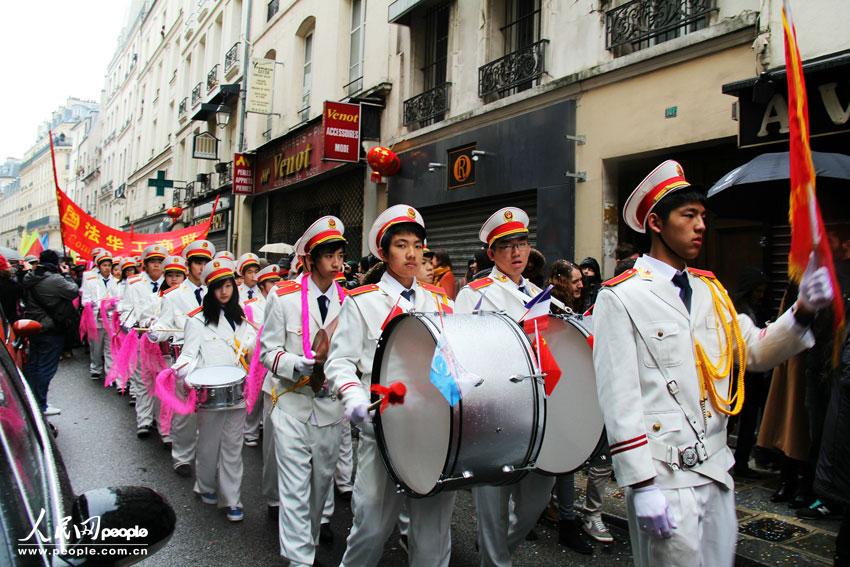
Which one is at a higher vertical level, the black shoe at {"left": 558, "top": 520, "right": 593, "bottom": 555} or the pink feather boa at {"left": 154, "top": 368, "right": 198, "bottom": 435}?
the pink feather boa at {"left": 154, "top": 368, "right": 198, "bottom": 435}

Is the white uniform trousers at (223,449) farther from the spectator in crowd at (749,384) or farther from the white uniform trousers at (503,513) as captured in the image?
the spectator in crowd at (749,384)

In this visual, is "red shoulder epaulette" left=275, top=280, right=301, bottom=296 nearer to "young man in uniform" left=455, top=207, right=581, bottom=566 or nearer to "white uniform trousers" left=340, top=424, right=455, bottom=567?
"young man in uniform" left=455, top=207, right=581, bottom=566

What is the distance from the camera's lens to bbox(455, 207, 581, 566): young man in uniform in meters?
3.81

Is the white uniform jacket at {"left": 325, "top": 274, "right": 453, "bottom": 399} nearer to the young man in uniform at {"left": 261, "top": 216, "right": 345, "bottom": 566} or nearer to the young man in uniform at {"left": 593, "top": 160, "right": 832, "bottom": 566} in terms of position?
the young man in uniform at {"left": 261, "top": 216, "right": 345, "bottom": 566}

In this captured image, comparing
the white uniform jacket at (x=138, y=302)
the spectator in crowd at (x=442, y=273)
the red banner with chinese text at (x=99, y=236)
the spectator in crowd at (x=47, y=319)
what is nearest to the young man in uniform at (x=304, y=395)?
the spectator in crowd at (x=442, y=273)

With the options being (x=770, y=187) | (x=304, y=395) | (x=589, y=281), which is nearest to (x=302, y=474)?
(x=304, y=395)

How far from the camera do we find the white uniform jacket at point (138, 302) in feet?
29.0

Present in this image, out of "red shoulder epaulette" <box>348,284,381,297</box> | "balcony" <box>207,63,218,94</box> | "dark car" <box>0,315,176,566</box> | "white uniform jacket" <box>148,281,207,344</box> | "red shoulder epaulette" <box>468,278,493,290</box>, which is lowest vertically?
"dark car" <box>0,315,176,566</box>

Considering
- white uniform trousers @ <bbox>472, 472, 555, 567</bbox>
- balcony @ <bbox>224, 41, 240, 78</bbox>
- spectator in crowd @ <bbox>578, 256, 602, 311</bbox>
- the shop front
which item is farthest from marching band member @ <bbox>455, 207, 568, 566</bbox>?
balcony @ <bbox>224, 41, 240, 78</bbox>

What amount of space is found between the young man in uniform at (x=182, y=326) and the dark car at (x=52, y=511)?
13.2ft

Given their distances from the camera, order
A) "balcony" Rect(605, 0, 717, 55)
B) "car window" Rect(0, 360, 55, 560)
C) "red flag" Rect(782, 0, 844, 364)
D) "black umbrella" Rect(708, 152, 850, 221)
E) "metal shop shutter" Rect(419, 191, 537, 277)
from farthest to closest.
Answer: "metal shop shutter" Rect(419, 191, 537, 277) → "balcony" Rect(605, 0, 717, 55) → "black umbrella" Rect(708, 152, 850, 221) → "red flag" Rect(782, 0, 844, 364) → "car window" Rect(0, 360, 55, 560)

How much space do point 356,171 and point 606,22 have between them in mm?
8139

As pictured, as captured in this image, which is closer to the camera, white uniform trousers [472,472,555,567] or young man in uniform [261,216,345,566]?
white uniform trousers [472,472,555,567]

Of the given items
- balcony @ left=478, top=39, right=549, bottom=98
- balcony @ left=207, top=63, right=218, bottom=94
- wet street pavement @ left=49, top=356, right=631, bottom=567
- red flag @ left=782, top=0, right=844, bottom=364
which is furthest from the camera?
balcony @ left=207, top=63, right=218, bottom=94
